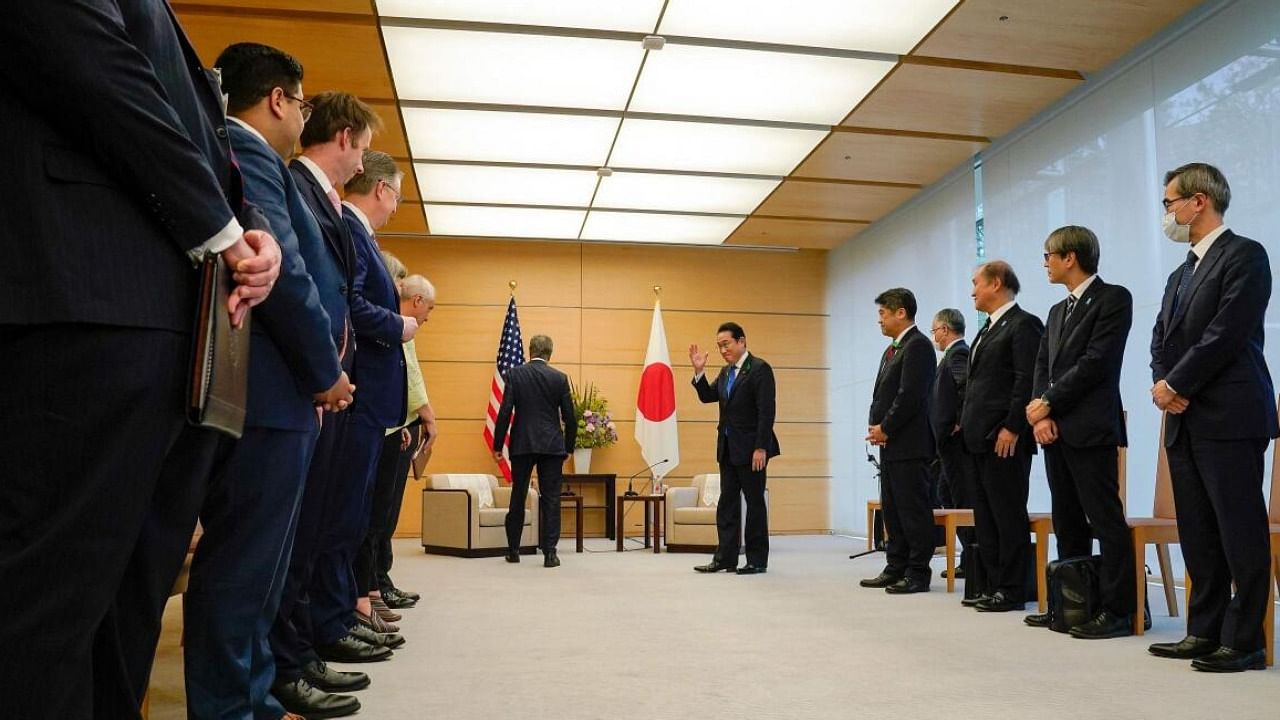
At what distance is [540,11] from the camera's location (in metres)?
5.04

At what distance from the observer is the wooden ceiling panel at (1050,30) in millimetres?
4996

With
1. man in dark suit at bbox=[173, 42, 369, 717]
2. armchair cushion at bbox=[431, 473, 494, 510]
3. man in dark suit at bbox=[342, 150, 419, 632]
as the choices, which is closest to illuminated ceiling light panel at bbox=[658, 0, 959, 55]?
man in dark suit at bbox=[342, 150, 419, 632]

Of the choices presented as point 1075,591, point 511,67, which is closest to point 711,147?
point 511,67

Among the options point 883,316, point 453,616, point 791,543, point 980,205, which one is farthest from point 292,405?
point 791,543

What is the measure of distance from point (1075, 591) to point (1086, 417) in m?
0.68

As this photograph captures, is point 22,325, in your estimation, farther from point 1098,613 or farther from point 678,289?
point 678,289

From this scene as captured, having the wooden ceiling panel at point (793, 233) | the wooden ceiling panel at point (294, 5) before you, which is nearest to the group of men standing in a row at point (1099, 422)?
the wooden ceiling panel at point (294, 5)

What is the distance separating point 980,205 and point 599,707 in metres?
6.04

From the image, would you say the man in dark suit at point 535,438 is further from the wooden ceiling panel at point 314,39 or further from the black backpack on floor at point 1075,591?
the black backpack on floor at point 1075,591

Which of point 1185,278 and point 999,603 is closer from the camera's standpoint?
point 1185,278

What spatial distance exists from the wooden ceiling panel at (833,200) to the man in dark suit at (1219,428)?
4.87 m

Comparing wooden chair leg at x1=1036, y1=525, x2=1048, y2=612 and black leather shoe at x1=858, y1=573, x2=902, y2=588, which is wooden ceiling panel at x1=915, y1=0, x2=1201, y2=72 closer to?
wooden chair leg at x1=1036, y1=525, x2=1048, y2=612

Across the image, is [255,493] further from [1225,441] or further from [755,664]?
[1225,441]

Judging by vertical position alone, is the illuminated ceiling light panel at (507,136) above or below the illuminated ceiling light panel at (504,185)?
above
